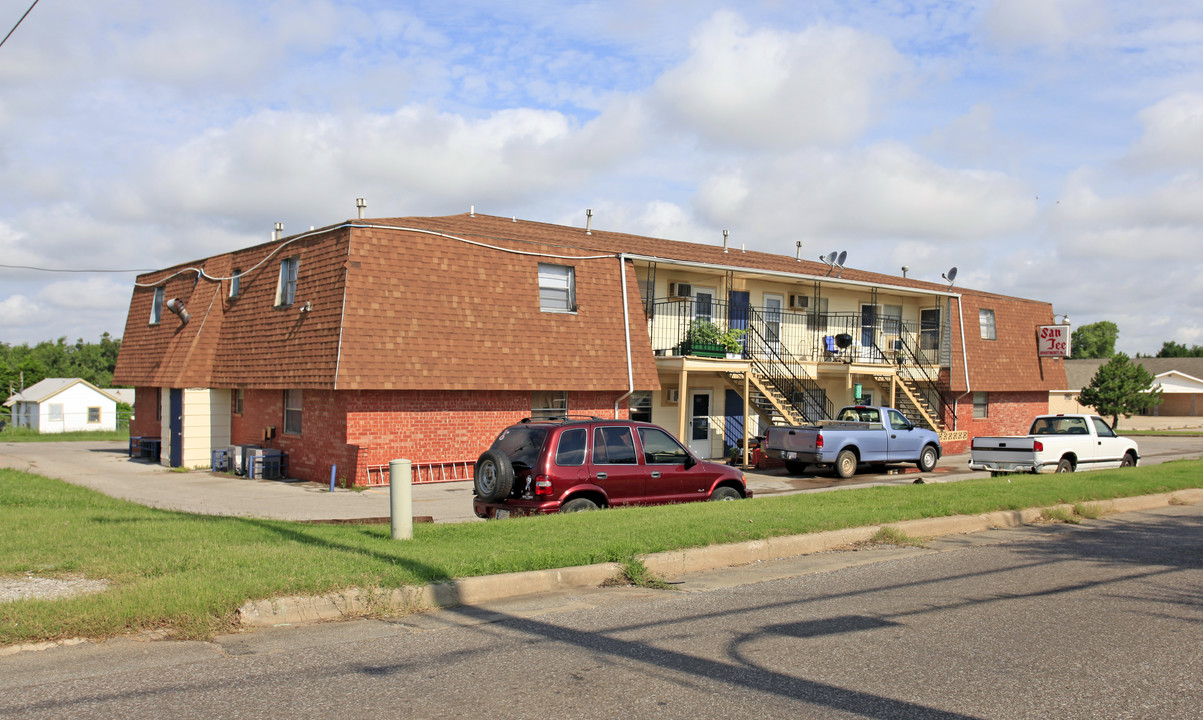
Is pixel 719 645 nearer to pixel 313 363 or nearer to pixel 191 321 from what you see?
pixel 313 363

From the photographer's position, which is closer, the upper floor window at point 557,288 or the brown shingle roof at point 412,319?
the brown shingle roof at point 412,319

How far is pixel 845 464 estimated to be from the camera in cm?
2186

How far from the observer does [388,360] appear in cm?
1847

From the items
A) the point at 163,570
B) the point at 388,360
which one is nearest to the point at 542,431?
the point at 163,570

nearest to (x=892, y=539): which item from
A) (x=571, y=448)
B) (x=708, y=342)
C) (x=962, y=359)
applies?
(x=571, y=448)

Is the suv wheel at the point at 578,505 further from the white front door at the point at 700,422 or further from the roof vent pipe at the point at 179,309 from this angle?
the roof vent pipe at the point at 179,309

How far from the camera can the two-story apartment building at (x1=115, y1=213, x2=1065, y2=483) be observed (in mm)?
18875

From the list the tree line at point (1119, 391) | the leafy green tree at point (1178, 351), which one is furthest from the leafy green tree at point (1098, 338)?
the tree line at point (1119, 391)

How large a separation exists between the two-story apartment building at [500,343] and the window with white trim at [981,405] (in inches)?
6.8

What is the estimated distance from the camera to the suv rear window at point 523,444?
11.6 m

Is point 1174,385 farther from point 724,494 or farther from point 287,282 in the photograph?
point 287,282

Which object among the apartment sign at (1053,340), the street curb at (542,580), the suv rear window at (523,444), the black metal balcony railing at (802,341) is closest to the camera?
the street curb at (542,580)

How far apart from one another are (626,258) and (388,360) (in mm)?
6907

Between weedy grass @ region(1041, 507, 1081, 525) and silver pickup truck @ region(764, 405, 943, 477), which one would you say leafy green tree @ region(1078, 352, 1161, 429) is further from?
weedy grass @ region(1041, 507, 1081, 525)
